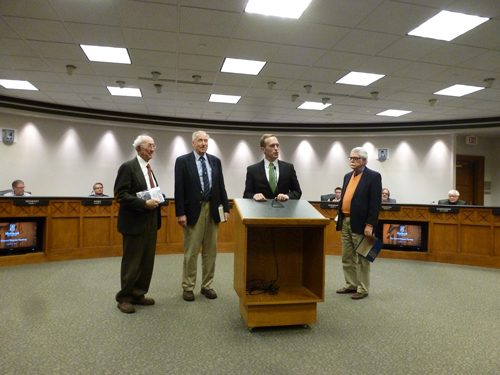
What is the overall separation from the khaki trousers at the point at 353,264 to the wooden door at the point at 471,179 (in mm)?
8559

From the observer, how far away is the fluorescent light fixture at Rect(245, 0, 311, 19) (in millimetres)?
3742

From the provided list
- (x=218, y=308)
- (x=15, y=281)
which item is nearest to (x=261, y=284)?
(x=218, y=308)

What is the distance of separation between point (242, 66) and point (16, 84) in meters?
4.80

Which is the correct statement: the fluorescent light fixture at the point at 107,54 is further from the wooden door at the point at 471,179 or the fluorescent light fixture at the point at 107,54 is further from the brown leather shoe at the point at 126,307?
the wooden door at the point at 471,179

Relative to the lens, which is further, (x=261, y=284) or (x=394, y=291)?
(x=394, y=291)

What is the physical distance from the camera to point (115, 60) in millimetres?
5453

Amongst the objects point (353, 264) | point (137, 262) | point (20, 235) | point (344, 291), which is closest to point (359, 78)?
point (353, 264)

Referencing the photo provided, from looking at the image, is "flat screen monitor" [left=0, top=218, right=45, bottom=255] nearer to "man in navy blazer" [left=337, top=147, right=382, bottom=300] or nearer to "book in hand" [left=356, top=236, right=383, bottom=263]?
"man in navy blazer" [left=337, top=147, right=382, bottom=300]

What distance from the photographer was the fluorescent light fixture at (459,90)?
21.3 feet

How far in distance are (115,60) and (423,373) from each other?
226 inches

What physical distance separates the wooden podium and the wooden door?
383 inches

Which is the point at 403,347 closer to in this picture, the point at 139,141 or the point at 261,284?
the point at 261,284

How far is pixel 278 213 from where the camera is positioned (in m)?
2.66

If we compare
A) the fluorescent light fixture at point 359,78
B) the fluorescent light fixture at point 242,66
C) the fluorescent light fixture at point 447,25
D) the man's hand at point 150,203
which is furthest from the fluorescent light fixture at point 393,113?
the man's hand at point 150,203
